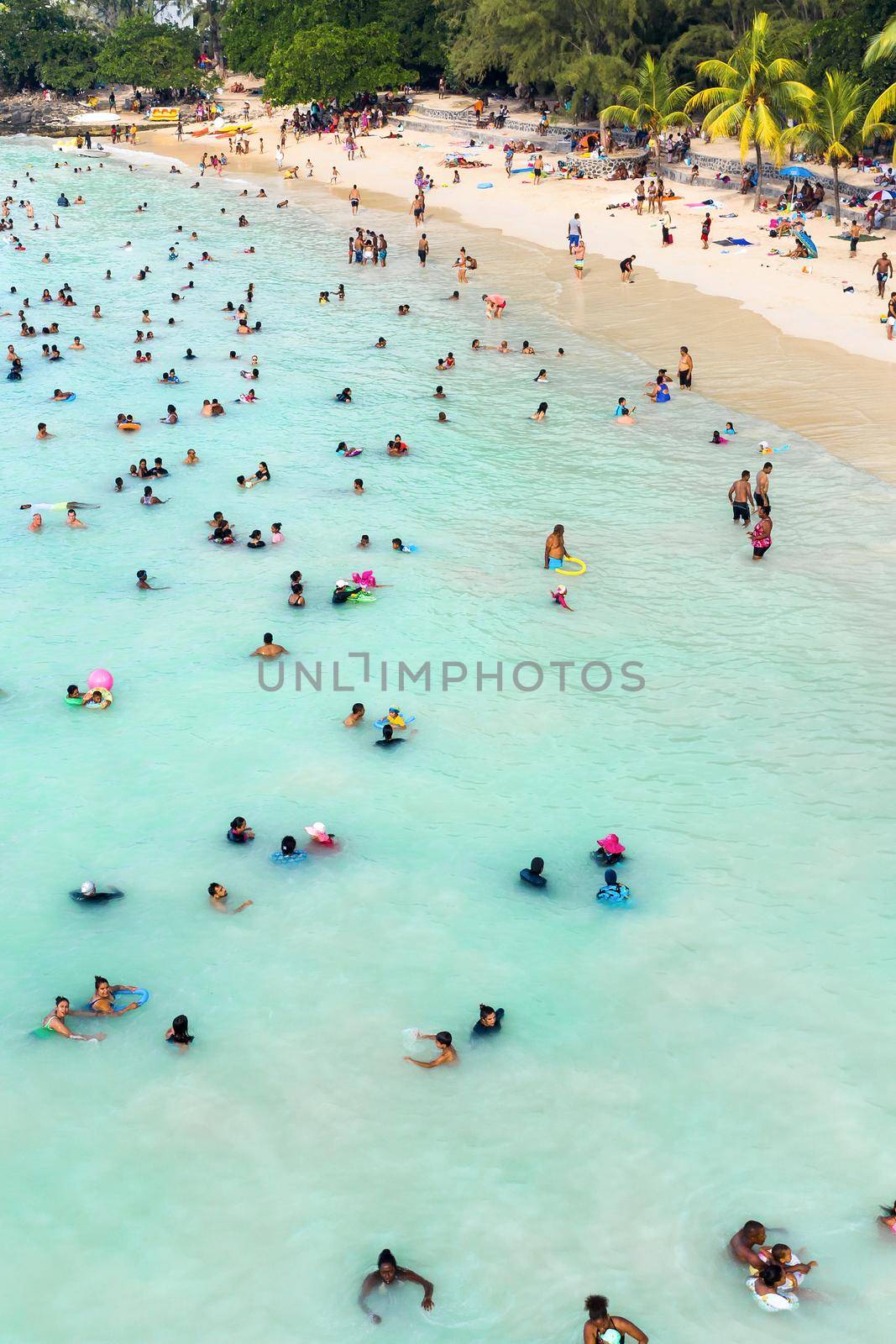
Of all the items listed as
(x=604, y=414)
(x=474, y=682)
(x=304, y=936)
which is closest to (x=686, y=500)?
(x=604, y=414)

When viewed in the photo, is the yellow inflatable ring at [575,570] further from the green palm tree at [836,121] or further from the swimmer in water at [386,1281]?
the green palm tree at [836,121]

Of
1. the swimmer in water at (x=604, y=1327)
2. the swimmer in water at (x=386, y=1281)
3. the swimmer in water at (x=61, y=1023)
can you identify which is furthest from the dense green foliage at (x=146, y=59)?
the swimmer in water at (x=604, y=1327)

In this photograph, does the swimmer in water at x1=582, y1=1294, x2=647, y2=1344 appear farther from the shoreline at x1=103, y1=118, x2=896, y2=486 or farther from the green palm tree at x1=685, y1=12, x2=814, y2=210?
the green palm tree at x1=685, y1=12, x2=814, y2=210

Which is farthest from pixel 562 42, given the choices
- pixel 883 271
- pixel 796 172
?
pixel 883 271

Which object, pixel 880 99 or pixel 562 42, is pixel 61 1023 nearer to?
pixel 880 99

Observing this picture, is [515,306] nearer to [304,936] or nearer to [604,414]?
[604,414]
